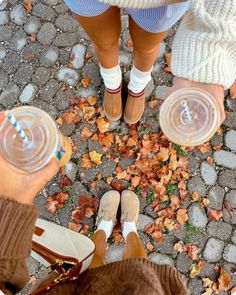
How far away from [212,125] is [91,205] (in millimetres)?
1758

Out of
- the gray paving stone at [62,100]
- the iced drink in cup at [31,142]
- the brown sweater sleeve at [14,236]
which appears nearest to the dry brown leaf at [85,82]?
the gray paving stone at [62,100]

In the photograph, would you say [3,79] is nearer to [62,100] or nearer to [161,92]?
[62,100]

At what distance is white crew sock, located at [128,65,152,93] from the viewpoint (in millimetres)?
3088

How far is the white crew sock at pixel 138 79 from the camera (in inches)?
122

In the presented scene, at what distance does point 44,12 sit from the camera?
3775mm

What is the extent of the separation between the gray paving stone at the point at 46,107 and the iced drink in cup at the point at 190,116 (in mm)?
1714

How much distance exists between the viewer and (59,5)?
3.78 metres

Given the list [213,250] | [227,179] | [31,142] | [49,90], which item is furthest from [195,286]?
Answer: [31,142]

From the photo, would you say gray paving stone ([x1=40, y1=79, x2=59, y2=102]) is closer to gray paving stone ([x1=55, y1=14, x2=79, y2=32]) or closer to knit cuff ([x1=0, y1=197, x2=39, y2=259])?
gray paving stone ([x1=55, y1=14, x2=79, y2=32])

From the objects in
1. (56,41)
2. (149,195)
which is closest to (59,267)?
(149,195)

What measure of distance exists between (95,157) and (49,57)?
3.06ft

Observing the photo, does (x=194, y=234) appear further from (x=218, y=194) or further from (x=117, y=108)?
(x=117, y=108)

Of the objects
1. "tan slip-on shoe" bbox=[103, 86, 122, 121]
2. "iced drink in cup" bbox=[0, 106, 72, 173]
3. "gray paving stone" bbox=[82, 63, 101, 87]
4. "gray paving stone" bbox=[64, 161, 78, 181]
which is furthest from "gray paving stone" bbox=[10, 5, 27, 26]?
"iced drink in cup" bbox=[0, 106, 72, 173]

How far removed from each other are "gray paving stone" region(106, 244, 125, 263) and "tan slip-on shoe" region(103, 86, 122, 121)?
1.00 meters
